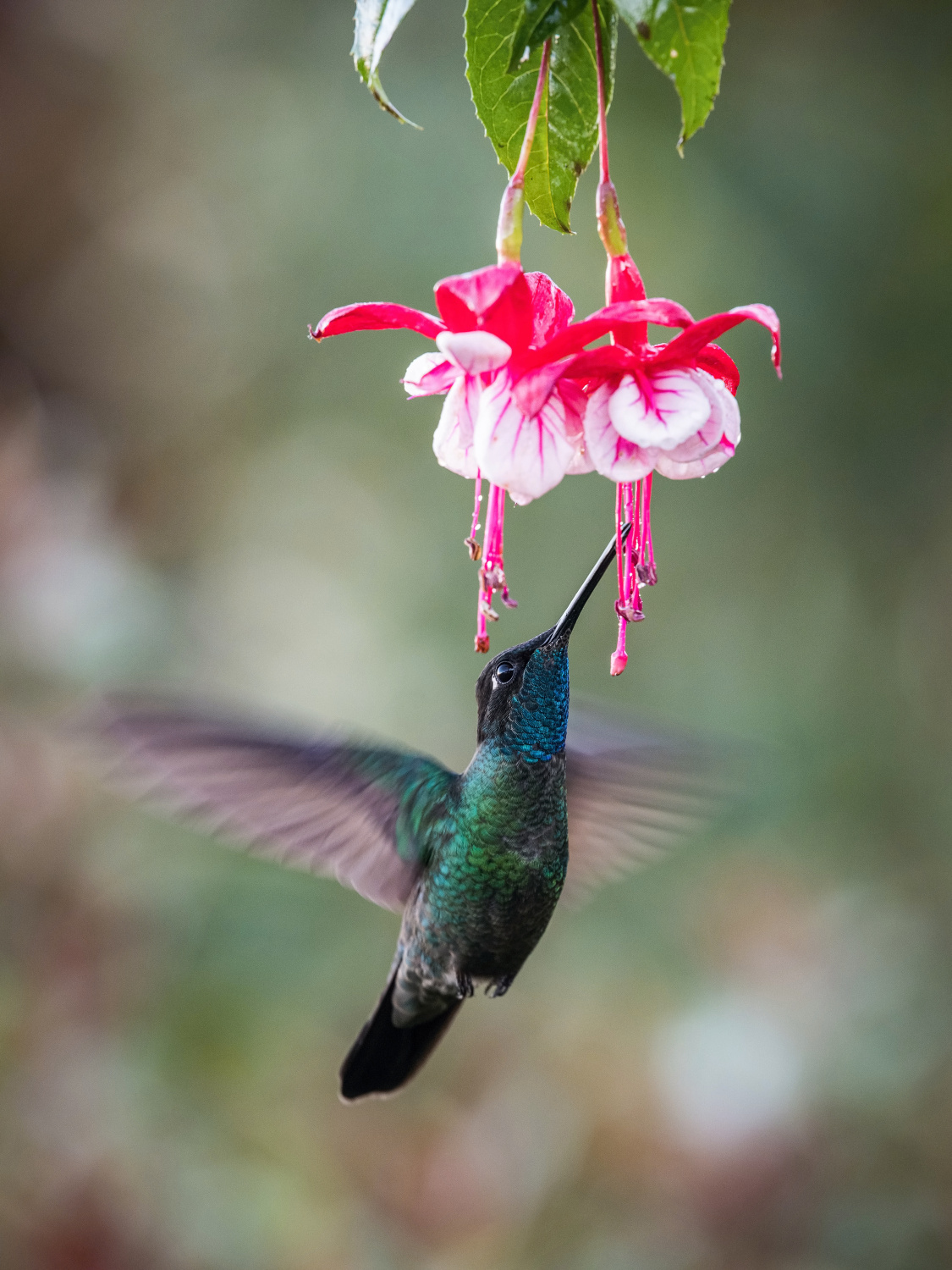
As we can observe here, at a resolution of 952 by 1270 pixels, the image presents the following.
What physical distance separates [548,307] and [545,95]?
0.14 m

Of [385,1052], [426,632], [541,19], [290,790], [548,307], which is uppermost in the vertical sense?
[426,632]

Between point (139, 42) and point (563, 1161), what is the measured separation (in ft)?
6.87

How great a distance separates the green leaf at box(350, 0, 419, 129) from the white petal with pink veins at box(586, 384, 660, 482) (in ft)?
0.59

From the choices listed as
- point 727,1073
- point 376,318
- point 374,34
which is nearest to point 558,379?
point 376,318

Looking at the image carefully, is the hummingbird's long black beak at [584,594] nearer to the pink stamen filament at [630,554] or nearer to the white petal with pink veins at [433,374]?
the pink stamen filament at [630,554]

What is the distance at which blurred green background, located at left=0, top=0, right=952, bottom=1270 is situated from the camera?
1725 millimetres

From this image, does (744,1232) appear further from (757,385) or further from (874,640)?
(757,385)

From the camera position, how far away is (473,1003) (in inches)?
78.4

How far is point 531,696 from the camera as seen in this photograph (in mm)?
813

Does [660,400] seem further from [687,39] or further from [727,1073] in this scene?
[727,1073]

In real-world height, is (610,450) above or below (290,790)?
above

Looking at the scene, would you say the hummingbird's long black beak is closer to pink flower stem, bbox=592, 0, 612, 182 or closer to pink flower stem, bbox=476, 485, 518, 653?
pink flower stem, bbox=476, 485, 518, 653

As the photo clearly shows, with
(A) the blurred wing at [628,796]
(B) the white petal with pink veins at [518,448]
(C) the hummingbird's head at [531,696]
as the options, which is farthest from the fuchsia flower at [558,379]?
(A) the blurred wing at [628,796]

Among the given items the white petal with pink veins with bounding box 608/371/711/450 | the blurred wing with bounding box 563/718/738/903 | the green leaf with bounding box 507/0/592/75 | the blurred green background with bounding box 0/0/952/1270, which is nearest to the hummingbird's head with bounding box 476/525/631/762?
the blurred wing with bounding box 563/718/738/903
